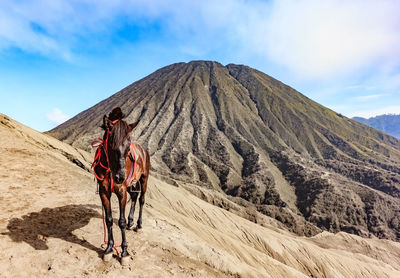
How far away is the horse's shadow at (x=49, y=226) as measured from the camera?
5332mm

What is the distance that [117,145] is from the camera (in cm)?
457

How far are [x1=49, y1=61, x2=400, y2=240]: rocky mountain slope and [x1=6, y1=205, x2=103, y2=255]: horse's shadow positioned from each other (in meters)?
38.5

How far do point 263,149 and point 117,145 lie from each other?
252ft

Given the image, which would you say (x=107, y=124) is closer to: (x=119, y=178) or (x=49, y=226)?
(x=119, y=178)

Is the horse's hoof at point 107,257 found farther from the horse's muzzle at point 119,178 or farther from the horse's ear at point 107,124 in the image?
the horse's ear at point 107,124

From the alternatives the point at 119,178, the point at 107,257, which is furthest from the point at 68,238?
the point at 119,178

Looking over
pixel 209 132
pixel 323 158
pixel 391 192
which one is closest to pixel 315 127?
pixel 323 158

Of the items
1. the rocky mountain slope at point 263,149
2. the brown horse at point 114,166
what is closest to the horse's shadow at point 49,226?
the brown horse at point 114,166

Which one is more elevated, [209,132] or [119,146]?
[209,132]

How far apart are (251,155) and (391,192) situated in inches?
1477

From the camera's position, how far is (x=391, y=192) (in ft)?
194

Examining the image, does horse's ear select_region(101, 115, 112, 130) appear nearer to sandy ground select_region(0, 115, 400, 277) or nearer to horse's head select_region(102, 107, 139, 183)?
horse's head select_region(102, 107, 139, 183)

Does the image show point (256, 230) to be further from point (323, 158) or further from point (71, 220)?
point (323, 158)

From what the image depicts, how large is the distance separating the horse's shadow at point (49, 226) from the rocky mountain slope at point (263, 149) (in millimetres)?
38484
